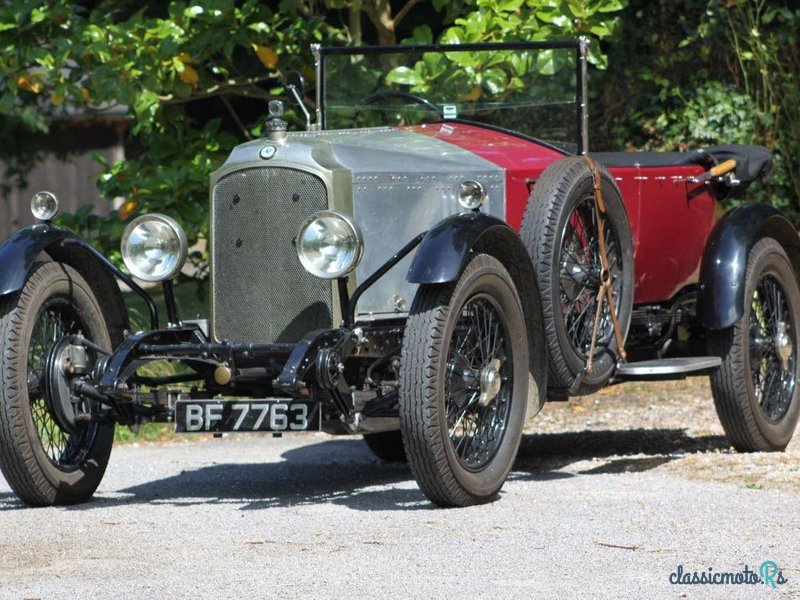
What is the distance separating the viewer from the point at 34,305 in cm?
617

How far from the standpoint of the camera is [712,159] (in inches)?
309

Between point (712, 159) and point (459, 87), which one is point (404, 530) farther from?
point (712, 159)

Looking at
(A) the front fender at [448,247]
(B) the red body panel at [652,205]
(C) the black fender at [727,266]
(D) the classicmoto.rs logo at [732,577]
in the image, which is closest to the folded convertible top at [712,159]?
(B) the red body panel at [652,205]

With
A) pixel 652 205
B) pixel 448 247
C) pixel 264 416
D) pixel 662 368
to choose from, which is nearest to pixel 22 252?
pixel 264 416

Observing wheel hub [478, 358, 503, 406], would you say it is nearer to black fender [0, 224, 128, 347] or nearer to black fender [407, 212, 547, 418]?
black fender [407, 212, 547, 418]

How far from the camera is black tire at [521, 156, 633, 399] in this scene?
6.39 meters

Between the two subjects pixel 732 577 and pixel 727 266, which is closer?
pixel 732 577

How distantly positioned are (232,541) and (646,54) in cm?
788

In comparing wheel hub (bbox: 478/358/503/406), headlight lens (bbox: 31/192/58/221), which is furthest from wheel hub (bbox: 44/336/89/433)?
wheel hub (bbox: 478/358/503/406)

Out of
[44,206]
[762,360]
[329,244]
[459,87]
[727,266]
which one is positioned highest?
[459,87]

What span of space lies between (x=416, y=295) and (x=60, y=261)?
65.9 inches

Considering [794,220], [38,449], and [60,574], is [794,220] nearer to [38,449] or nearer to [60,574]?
[38,449]

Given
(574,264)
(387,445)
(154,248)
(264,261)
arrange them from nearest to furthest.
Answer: (264,261), (154,248), (574,264), (387,445)

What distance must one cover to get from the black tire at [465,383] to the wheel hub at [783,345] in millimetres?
1952
